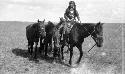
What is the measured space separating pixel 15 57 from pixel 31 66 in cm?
286

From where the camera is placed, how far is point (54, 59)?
19344 mm

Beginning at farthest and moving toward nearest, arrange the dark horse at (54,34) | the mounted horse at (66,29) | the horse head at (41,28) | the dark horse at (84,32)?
the mounted horse at (66,29) < the dark horse at (54,34) < the horse head at (41,28) < the dark horse at (84,32)

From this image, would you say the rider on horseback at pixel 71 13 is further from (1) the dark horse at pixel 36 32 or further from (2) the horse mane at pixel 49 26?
(1) the dark horse at pixel 36 32

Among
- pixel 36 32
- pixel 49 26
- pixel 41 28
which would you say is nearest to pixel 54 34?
pixel 41 28

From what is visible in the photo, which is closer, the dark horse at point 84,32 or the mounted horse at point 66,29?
the dark horse at point 84,32

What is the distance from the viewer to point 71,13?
63.9 ft

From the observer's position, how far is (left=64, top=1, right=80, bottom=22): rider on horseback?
63.9 ft

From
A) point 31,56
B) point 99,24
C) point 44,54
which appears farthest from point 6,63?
point 99,24

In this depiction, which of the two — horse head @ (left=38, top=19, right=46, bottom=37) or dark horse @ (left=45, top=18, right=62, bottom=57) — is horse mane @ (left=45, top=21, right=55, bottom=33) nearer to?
dark horse @ (left=45, top=18, right=62, bottom=57)

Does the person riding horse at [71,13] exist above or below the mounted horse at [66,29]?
above

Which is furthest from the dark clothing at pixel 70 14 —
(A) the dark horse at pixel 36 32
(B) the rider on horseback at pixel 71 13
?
(A) the dark horse at pixel 36 32

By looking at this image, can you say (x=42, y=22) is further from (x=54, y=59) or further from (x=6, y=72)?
(x=6, y=72)

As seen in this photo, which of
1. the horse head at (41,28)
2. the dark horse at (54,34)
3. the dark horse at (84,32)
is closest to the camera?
the dark horse at (84,32)

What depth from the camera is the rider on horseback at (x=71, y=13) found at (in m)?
19.5
